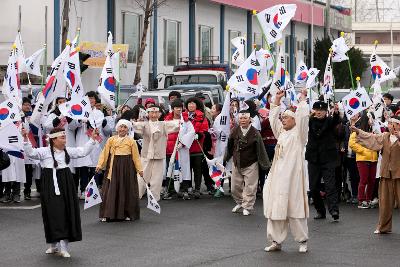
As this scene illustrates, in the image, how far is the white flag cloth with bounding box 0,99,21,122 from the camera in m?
15.8

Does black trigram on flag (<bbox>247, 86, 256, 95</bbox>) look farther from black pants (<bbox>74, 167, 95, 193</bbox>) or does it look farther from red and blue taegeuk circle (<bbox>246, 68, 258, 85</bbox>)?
black pants (<bbox>74, 167, 95, 193</bbox>)

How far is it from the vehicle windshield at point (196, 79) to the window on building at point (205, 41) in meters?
19.3

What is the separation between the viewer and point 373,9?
131250 mm

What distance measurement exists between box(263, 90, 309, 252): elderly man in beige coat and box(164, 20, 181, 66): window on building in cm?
3806

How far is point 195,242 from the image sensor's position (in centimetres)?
1342

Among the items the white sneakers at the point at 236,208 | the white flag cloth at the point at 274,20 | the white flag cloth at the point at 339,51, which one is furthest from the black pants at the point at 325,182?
the white flag cloth at the point at 339,51

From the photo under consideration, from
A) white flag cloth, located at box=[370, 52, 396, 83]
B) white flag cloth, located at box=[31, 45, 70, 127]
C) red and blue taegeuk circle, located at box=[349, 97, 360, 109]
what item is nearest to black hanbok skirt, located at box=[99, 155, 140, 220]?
white flag cloth, located at box=[31, 45, 70, 127]

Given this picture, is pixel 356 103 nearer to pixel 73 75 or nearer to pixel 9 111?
pixel 73 75

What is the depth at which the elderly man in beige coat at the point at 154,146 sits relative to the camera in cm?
1806

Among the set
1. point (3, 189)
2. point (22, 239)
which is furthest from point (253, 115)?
point (22, 239)

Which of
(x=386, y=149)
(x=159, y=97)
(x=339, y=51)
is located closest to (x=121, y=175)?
(x=386, y=149)

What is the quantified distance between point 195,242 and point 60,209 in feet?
5.94

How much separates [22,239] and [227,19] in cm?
4534

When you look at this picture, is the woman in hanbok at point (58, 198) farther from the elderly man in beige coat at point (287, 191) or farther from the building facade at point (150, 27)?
the building facade at point (150, 27)
